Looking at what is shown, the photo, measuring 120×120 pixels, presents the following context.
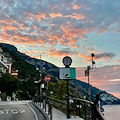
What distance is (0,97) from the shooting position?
113ft

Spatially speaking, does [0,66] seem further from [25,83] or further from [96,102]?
[96,102]

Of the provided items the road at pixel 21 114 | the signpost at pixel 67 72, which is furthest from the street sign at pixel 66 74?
the road at pixel 21 114

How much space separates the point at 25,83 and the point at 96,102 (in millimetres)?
73841

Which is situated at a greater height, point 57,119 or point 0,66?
point 0,66

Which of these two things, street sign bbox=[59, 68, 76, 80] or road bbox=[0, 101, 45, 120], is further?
street sign bbox=[59, 68, 76, 80]

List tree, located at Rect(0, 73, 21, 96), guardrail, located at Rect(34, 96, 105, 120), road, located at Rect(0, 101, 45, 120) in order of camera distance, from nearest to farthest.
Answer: guardrail, located at Rect(34, 96, 105, 120) < road, located at Rect(0, 101, 45, 120) < tree, located at Rect(0, 73, 21, 96)

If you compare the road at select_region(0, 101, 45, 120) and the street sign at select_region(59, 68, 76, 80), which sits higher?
A: the street sign at select_region(59, 68, 76, 80)

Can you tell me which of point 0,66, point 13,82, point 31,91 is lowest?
point 31,91

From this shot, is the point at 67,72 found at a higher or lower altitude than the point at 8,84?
higher

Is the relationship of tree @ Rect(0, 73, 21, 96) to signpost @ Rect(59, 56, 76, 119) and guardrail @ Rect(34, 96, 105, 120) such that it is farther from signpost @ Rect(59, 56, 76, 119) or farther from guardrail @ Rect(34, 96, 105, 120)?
signpost @ Rect(59, 56, 76, 119)

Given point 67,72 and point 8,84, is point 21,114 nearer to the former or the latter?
point 67,72

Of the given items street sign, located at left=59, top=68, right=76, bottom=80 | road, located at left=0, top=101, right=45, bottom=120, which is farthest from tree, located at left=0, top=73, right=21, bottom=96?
street sign, located at left=59, top=68, right=76, bottom=80

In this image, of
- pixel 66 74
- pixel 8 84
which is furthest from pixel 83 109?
pixel 8 84

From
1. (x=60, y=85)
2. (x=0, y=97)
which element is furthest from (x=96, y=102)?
(x=60, y=85)
